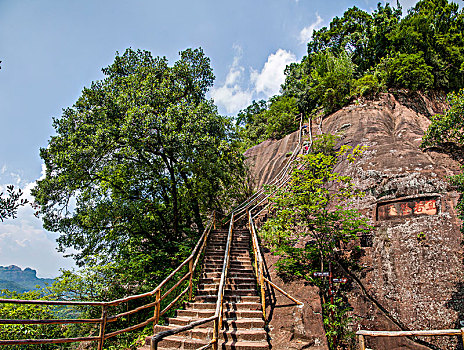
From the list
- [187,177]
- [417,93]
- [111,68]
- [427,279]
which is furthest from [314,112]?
[427,279]

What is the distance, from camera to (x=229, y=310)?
18.6 ft

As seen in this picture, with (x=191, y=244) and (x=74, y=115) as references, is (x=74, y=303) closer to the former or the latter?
(x=191, y=244)

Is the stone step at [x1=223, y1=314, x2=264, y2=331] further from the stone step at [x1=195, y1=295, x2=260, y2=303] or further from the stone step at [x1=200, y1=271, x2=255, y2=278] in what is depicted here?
the stone step at [x1=200, y1=271, x2=255, y2=278]

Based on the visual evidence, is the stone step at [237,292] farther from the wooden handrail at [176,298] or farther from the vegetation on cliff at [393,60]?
the vegetation on cliff at [393,60]

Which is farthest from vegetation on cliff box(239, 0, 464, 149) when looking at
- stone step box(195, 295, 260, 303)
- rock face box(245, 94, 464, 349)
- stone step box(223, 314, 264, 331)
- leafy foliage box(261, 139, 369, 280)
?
stone step box(223, 314, 264, 331)

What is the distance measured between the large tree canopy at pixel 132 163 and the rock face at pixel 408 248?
5.58 m

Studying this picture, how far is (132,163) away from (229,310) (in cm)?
636

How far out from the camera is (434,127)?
867 centimetres

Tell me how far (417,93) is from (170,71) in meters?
14.1

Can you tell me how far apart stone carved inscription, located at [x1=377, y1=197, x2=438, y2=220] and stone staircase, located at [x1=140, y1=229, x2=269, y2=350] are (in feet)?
13.3

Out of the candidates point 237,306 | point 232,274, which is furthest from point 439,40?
point 237,306

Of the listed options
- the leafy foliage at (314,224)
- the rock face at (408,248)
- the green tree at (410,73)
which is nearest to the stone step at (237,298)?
the leafy foliage at (314,224)

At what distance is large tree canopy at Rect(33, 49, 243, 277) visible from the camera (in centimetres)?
866

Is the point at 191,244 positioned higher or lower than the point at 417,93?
lower
